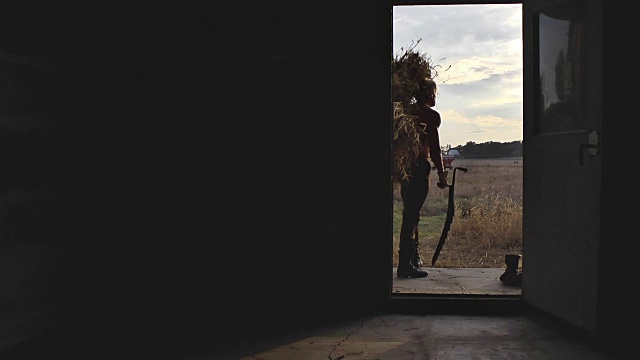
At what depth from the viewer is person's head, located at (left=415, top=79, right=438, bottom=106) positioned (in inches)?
190

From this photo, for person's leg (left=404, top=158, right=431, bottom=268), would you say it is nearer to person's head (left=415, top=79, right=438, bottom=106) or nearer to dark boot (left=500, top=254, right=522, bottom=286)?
person's head (left=415, top=79, right=438, bottom=106)

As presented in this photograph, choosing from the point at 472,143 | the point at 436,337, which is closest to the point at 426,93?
the point at 436,337

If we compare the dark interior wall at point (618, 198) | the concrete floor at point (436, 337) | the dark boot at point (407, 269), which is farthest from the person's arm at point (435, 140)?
the dark interior wall at point (618, 198)

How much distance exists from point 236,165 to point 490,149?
130 feet

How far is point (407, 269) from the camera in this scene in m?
4.89

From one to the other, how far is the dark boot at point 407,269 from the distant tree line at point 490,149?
34.1m

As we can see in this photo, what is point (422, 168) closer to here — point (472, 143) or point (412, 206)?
point (412, 206)

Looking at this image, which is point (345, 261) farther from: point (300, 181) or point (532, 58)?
point (532, 58)

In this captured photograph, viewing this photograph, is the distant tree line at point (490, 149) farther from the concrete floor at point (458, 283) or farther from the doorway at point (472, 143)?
the concrete floor at point (458, 283)

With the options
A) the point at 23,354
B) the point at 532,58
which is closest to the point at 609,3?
the point at 532,58

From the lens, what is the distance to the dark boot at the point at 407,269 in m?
4.88

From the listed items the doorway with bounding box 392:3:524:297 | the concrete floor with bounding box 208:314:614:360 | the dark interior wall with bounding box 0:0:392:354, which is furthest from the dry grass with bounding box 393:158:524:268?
the concrete floor with bounding box 208:314:614:360

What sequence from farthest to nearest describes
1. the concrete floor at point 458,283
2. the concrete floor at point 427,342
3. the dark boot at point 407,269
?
the dark boot at point 407,269 → the concrete floor at point 458,283 → the concrete floor at point 427,342

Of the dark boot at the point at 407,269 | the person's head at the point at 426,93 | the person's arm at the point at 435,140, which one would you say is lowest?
the dark boot at the point at 407,269
